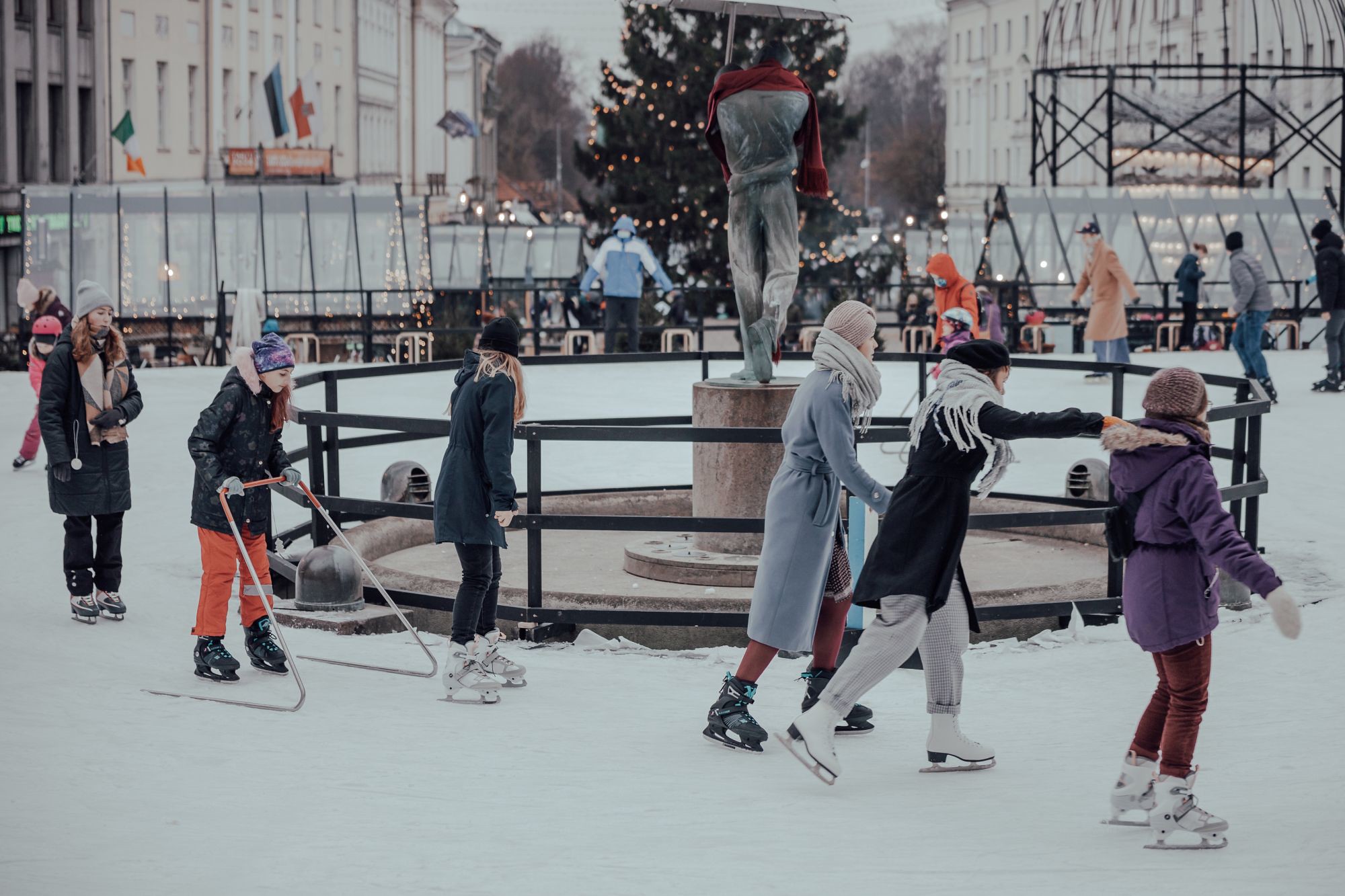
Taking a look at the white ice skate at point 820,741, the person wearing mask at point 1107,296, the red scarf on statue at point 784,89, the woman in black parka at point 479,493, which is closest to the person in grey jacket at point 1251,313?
the person wearing mask at point 1107,296

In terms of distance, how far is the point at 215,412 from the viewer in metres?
7.50

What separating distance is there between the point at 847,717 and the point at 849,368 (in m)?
1.34

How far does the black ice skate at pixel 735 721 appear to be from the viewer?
21.3 ft

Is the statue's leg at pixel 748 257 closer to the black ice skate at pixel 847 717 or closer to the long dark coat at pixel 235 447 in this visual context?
the long dark coat at pixel 235 447

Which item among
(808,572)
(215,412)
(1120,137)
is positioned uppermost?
(1120,137)

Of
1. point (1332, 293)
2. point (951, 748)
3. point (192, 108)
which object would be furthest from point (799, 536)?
point (192, 108)

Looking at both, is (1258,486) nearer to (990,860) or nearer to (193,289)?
(990,860)

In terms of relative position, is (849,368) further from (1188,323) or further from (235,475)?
(1188,323)

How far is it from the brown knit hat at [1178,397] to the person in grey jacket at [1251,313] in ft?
A: 43.2

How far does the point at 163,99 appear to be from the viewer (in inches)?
1775

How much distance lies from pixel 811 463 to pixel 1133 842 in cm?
172

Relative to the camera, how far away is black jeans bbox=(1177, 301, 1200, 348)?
1039 inches

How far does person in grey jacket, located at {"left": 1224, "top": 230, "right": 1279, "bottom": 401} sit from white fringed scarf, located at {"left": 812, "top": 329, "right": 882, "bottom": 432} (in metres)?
12.6

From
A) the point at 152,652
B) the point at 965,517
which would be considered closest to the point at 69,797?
the point at 152,652
